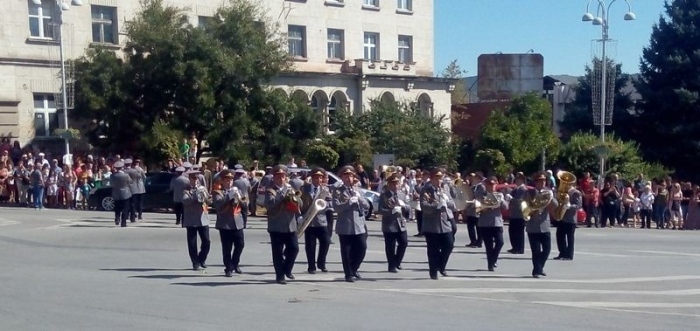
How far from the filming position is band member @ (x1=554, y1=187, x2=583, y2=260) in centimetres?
1934

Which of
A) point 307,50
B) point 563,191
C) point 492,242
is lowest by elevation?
point 492,242

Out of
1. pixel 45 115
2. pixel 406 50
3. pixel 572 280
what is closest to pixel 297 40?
pixel 406 50

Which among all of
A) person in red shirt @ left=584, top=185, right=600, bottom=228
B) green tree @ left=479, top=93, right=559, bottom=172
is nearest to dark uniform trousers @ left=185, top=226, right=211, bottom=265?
person in red shirt @ left=584, top=185, right=600, bottom=228

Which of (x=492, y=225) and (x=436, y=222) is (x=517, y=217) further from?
(x=436, y=222)

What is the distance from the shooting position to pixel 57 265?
18.3m

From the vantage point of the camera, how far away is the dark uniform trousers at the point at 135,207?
88.9 feet

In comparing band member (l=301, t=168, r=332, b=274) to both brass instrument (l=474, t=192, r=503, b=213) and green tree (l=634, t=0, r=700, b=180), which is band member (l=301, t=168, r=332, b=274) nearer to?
brass instrument (l=474, t=192, r=503, b=213)

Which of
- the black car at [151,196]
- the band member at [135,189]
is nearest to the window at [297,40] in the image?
the black car at [151,196]

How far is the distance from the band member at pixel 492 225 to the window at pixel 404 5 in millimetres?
37213

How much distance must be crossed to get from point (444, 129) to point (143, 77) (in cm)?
1490

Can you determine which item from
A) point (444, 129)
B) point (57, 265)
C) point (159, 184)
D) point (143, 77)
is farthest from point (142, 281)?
point (444, 129)

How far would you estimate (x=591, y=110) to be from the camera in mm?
51781

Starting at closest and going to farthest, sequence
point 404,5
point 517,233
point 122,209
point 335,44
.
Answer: point 517,233
point 122,209
point 335,44
point 404,5

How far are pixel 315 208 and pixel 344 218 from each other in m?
0.46
